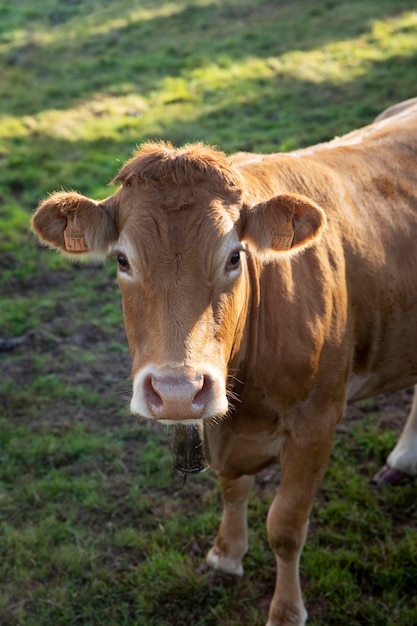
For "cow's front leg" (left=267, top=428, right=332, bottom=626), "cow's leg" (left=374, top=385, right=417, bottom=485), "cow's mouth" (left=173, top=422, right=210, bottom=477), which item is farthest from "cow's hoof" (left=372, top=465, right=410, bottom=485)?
"cow's mouth" (left=173, top=422, right=210, bottom=477)

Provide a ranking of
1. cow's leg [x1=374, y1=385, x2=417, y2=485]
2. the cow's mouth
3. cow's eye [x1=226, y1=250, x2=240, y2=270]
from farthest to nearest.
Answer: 1. cow's leg [x1=374, y1=385, x2=417, y2=485]
2. the cow's mouth
3. cow's eye [x1=226, y1=250, x2=240, y2=270]

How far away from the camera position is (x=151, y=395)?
8.38 feet

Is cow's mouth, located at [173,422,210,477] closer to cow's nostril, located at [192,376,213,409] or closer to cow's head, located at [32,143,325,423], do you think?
cow's head, located at [32,143,325,423]

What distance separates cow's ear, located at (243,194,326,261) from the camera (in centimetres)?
290

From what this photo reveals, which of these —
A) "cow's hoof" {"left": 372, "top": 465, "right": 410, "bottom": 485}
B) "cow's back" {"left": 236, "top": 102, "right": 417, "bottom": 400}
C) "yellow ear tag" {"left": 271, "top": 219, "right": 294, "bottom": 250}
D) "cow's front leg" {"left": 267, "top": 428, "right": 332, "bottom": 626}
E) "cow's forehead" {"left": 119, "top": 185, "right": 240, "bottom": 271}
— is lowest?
"cow's hoof" {"left": 372, "top": 465, "right": 410, "bottom": 485}

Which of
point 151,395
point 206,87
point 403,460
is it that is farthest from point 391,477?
point 206,87

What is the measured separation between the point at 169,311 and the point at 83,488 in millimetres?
2325

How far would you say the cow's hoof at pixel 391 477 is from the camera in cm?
449

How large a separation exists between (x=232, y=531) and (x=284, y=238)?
179 cm

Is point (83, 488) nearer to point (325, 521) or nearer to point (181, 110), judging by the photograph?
point (325, 521)

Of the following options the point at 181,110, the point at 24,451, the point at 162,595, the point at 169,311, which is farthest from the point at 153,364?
the point at 181,110

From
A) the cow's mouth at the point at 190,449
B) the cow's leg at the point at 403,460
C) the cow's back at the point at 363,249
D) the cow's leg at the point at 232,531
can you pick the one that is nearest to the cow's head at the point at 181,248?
the cow's back at the point at 363,249

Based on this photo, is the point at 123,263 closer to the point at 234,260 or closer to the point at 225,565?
the point at 234,260

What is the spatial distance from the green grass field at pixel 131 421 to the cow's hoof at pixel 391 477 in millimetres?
74
